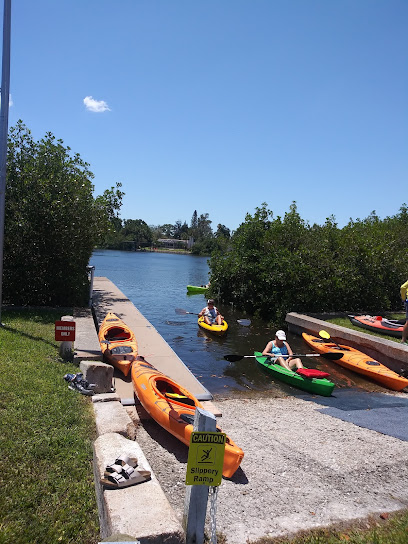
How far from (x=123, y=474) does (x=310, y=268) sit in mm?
15732

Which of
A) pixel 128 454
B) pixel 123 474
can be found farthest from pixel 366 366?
pixel 123 474

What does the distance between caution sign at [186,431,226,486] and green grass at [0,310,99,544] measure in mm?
1082

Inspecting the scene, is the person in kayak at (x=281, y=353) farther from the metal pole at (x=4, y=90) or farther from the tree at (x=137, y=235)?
the tree at (x=137, y=235)

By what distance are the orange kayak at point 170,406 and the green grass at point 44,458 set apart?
0.99 m

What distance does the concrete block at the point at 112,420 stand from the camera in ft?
16.9

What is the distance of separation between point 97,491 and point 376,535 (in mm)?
2685

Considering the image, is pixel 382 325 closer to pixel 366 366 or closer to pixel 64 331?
pixel 366 366

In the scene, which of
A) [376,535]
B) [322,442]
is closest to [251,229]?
[322,442]

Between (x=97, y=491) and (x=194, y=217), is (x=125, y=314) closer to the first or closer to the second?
(x=97, y=491)

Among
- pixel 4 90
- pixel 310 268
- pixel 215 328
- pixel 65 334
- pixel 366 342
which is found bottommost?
pixel 215 328

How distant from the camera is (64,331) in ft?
26.7

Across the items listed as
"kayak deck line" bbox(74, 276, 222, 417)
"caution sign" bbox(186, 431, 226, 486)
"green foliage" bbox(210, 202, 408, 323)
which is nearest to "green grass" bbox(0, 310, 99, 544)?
"caution sign" bbox(186, 431, 226, 486)

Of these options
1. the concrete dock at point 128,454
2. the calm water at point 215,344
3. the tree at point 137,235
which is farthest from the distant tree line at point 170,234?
the concrete dock at point 128,454

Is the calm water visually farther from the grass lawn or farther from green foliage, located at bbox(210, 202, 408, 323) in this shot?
the grass lawn
